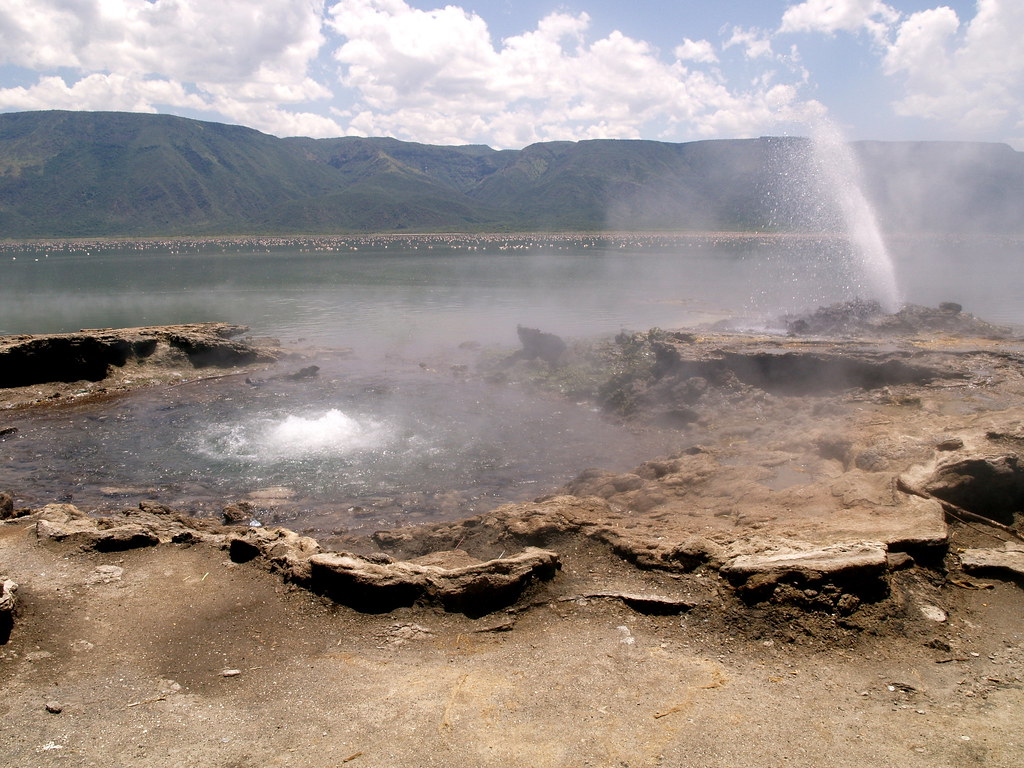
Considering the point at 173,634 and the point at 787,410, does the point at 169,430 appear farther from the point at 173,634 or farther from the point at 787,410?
the point at 787,410

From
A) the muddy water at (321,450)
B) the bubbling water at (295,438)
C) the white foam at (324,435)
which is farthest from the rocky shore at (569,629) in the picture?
the white foam at (324,435)

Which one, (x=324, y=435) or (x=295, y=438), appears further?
(x=324, y=435)

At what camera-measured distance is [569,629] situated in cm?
619

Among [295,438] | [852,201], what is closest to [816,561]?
[295,438]

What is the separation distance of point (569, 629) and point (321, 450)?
32.3ft

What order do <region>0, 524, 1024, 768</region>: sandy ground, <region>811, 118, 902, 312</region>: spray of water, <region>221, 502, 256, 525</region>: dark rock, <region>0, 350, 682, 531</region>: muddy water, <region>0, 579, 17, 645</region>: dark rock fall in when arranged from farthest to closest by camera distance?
1. <region>811, 118, 902, 312</region>: spray of water
2. <region>0, 350, 682, 531</region>: muddy water
3. <region>221, 502, 256, 525</region>: dark rock
4. <region>0, 579, 17, 645</region>: dark rock
5. <region>0, 524, 1024, 768</region>: sandy ground

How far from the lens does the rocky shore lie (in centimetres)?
470

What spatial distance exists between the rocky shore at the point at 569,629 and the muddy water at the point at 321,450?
1.85 m

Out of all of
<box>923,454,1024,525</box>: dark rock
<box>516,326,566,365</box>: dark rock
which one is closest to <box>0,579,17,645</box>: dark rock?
<box>923,454,1024,525</box>: dark rock

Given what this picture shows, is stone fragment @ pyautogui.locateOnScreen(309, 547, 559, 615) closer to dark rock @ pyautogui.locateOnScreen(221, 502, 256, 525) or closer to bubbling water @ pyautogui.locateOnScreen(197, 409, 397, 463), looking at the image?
dark rock @ pyautogui.locateOnScreen(221, 502, 256, 525)

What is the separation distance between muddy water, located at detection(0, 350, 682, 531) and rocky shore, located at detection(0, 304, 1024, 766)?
6.07 ft

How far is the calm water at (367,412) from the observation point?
12.5 metres

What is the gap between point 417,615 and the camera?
6547mm

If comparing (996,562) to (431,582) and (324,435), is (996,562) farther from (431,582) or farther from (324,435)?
(324,435)
